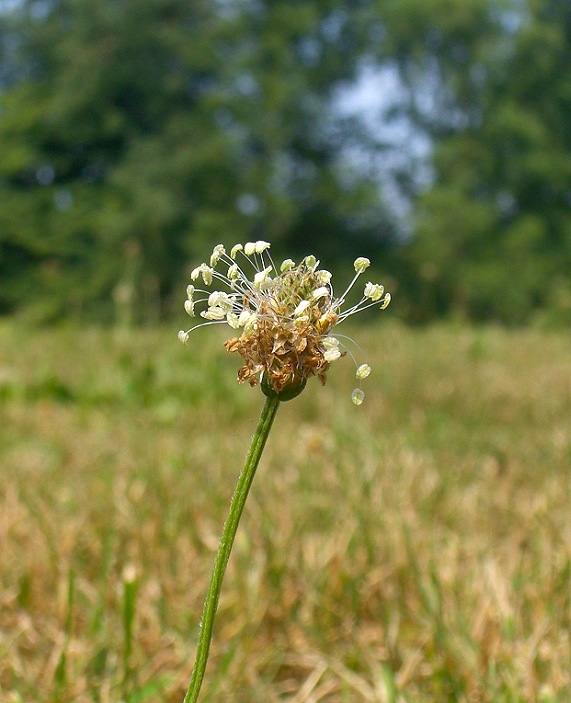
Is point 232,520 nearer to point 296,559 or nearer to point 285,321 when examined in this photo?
point 285,321

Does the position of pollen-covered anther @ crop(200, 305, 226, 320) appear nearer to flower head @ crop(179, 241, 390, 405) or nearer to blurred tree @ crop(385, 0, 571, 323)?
flower head @ crop(179, 241, 390, 405)

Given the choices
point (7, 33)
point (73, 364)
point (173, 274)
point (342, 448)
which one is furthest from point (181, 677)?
point (7, 33)

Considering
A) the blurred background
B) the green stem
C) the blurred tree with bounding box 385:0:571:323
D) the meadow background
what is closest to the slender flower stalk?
the green stem

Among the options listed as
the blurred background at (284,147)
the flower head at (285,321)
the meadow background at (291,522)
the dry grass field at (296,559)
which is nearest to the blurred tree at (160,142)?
the blurred background at (284,147)

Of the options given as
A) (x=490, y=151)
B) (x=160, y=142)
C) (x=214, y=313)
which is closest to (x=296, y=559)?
(x=214, y=313)

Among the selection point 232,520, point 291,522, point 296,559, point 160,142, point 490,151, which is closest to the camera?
point 232,520

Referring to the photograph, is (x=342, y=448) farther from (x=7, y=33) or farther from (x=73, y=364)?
(x=7, y=33)
